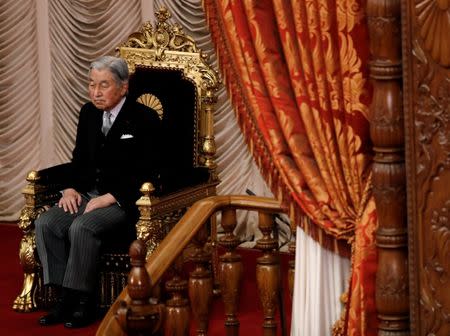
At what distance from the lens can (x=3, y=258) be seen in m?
7.52

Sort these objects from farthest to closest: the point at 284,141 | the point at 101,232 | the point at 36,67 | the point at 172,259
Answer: the point at 36,67 → the point at 101,232 → the point at 172,259 → the point at 284,141

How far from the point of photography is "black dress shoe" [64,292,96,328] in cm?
610

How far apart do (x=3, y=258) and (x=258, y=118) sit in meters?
3.90

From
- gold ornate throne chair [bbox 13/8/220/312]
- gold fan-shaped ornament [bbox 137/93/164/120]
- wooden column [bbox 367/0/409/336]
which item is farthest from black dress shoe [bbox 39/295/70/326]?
wooden column [bbox 367/0/409/336]

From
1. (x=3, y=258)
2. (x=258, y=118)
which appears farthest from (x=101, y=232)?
(x=258, y=118)

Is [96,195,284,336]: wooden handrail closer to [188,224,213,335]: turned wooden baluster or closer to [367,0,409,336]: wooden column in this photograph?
[188,224,213,335]: turned wooden baluster

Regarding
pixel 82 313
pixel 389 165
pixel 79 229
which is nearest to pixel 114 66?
pixel 79 229

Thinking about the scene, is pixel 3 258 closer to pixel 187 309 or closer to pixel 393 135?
pixel 187 309

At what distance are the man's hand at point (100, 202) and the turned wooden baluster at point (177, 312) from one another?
5.79 feet

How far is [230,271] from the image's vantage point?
470cm

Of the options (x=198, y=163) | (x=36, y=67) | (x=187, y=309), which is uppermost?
(x=36, y=67)

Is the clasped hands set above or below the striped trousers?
above

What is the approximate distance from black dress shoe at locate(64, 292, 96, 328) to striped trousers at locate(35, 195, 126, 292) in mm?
65

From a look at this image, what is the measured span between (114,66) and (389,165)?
2.95 meters
